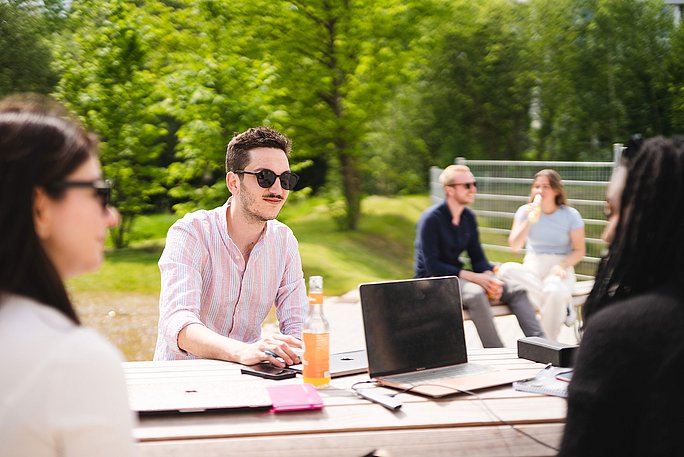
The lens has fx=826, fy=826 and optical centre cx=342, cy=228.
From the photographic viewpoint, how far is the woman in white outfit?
23.1ft

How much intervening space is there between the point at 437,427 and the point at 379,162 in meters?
19.5

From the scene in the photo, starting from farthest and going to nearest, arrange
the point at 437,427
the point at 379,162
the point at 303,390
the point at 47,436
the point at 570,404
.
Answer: the point at 379,162 → the point at 303,390 → the point at 437,427 → the point at 570,404 → the point at 47,436

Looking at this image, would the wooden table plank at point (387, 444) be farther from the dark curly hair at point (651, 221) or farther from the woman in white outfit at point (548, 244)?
the woman in white outfit at point (548, 244)

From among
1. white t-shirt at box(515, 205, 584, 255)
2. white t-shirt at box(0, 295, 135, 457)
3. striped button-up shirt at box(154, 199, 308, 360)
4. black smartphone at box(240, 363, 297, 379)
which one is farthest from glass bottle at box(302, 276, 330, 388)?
white t-shirt at box(515, 205, 584, 255)

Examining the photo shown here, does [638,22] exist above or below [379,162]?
above

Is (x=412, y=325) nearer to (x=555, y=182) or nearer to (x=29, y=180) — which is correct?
(x=29, y=180)

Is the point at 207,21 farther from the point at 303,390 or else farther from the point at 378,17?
the point at 303,390

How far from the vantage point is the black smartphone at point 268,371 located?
109 inches

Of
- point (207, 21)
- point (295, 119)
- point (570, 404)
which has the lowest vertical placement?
point (570, 404)

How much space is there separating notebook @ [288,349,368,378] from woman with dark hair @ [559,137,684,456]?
1161mm

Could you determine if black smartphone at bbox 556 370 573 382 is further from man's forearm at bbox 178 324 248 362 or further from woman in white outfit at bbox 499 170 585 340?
woman in white outfit at bbox 499 170 585 340

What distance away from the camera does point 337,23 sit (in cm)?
1697

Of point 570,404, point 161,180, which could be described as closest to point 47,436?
point 570,404

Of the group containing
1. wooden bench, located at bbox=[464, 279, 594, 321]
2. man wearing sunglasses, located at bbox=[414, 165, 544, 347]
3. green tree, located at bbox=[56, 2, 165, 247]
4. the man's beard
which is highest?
green tree, located at bbox=[56, 2, 165, 247]
